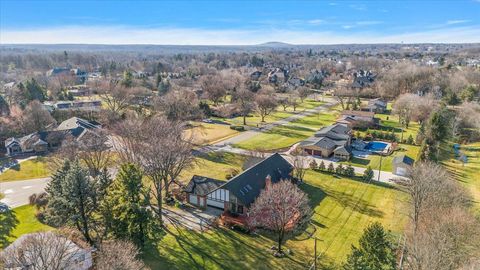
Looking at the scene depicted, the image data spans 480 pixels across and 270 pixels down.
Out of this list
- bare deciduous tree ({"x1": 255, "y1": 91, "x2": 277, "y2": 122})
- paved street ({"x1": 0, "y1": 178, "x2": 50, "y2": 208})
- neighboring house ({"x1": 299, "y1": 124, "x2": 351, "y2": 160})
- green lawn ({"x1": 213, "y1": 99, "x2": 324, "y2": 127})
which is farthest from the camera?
green lawn ({"x1": 213, "y1": 99, "x2": 324, "y2": 127})

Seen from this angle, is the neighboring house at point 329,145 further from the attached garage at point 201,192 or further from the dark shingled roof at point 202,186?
the attached garage at point 201,192

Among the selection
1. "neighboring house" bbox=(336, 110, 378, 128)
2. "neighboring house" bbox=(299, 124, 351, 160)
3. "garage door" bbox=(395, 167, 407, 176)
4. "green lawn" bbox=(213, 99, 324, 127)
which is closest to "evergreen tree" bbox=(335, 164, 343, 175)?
"garage door" bbox=(395, 167, 407, 176)

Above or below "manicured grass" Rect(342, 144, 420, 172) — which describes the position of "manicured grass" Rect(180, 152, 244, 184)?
below

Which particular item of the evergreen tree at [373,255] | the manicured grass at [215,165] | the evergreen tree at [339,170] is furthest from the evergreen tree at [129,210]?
the evergreen tree at [339,170]

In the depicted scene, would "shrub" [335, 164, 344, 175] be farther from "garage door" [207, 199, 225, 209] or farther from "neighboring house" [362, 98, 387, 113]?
"neighboring house" [362, 98, 387, 113]

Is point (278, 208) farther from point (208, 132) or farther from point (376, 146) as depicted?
point (208, 132)

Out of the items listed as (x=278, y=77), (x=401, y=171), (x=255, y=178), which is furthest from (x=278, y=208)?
(x=278, y=77)
